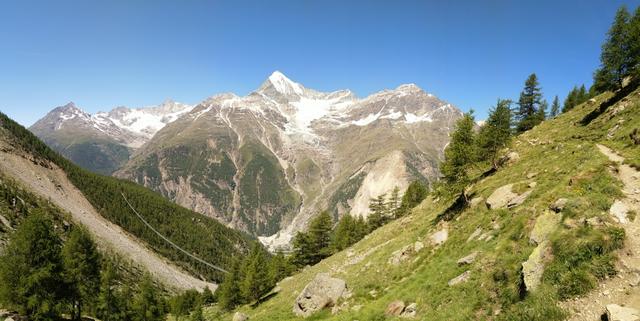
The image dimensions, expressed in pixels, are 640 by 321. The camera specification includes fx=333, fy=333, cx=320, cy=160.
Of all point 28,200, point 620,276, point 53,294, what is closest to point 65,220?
point 28,200

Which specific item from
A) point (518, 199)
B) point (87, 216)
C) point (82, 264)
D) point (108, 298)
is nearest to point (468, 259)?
Answer: point (518, 199)

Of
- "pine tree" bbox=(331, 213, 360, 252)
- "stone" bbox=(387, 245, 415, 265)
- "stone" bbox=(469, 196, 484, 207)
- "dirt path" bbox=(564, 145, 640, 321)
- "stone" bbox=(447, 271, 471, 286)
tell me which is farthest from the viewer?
"pine tree" bbox=(331, 213, 360, 252)

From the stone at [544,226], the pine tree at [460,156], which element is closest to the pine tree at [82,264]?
the pine tree at [460,156]

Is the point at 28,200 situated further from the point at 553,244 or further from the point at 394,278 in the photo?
the point at 553,244

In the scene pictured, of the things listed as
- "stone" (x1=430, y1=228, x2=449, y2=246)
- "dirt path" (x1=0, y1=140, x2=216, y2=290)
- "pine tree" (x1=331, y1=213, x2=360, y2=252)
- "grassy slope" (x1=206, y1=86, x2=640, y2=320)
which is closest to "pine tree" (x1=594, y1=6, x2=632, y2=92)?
"grassy slope" (x1=206, y1=86, x2=640, y2=320)

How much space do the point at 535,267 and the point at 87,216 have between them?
177711mm

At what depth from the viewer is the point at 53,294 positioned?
36344mm

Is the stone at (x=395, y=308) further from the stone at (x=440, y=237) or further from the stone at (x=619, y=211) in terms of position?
the stone at (x=619, y=211)

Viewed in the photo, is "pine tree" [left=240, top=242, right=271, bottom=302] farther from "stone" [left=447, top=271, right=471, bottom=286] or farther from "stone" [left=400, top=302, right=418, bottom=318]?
"stone" [left=447, top=271, right=471, bottom=286]

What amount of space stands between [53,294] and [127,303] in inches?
1095

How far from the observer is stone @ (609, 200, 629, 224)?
51.6 feet

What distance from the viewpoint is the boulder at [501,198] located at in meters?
29.3

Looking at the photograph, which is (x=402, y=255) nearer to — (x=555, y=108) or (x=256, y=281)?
(x=256, y=281)

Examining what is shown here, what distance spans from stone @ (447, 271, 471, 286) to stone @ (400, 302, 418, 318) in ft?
9.01
